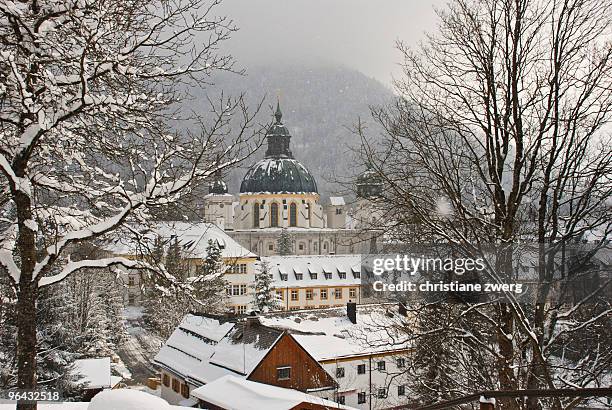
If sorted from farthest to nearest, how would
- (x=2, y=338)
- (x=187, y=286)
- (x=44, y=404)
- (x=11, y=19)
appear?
(x=2, y=338)
(x=44, y=404)
(x=187, y=286)
(x=11, y=19)

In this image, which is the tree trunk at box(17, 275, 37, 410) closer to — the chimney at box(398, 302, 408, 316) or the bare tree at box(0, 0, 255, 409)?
the bare tree at box(0, 0, 255, 409)

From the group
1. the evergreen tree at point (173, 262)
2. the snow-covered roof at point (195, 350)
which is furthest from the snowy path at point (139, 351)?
the evergreen tree at point (173, 262)

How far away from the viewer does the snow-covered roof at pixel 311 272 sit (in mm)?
48812

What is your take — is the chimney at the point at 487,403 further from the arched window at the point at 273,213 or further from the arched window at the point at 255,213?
the arched window at the point at 255,213

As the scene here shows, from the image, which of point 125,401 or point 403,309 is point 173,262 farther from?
point 125,401

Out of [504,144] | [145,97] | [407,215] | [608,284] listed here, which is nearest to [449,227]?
[407,215]

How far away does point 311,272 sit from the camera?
49.7 metres

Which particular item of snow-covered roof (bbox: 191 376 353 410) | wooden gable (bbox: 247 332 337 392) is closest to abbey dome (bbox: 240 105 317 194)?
wooden gable (bbox: 247 332 337 392)

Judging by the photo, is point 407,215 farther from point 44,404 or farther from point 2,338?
point 2,338

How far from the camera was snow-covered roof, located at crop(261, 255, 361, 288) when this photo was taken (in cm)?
4881

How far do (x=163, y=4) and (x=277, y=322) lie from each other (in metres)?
21.1

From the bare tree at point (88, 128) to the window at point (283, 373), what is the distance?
14978 millimetres

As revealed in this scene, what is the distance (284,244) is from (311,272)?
24.9 meters

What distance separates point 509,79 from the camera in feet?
20.2
